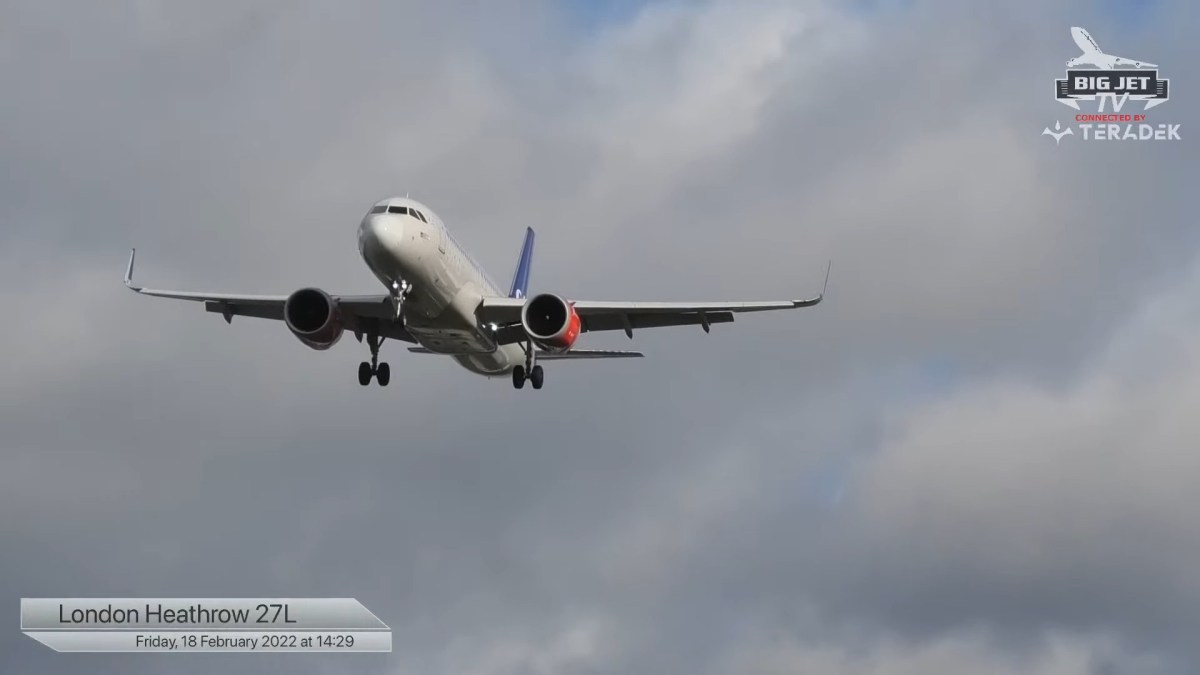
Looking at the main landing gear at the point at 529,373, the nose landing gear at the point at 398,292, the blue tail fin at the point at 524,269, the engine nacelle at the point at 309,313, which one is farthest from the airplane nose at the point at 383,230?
the blue tail fin at the point at 524,269

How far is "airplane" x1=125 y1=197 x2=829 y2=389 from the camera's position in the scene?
63.2 m

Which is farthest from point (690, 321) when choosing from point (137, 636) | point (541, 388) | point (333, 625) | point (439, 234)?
point (137, 636)

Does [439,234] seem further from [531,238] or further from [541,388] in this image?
[531,238]

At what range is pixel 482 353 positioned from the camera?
7050 centimetres

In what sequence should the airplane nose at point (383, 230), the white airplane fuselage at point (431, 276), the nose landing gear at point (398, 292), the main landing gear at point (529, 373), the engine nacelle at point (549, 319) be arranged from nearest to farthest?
the airplane nose at point (383, 230) < the white airplane fuselage at point (431, 276) < the nose landing gear at point (398, 292) < the engine nacelle at point (549, 319) < the main landing gear at point (529, 373)

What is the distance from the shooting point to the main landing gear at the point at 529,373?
239 ft

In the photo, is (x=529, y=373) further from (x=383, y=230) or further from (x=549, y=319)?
(x=383, y=230)

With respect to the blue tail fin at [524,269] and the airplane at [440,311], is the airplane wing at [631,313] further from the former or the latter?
the blue tail fin at [524,269]

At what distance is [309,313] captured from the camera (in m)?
67.8

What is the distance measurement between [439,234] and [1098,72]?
27172 millimetres

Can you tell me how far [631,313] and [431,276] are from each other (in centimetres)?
941

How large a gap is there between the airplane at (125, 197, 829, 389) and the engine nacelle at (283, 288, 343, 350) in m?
0.03

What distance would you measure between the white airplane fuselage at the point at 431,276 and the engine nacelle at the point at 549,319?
1.51 metres

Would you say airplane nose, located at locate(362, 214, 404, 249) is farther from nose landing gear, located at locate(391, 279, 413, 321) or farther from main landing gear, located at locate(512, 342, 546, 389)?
main landing gear, located at locate(512, 342, 546, 389)
